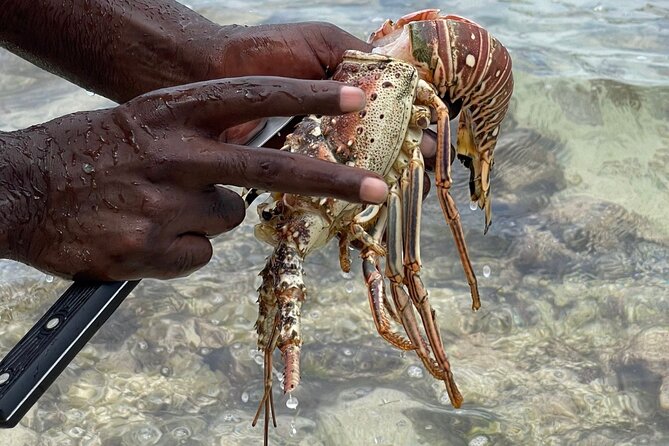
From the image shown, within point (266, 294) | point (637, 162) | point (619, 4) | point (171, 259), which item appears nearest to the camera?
point (171, 259)

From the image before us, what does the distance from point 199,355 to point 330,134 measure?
1.43 metres

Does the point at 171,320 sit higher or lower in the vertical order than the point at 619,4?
lower

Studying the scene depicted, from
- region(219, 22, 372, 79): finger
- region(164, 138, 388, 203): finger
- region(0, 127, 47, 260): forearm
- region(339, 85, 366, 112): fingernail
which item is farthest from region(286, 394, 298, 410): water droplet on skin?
region(339, 85, 366, 112): fingernail

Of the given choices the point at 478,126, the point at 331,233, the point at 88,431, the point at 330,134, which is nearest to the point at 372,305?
the point at 331,233

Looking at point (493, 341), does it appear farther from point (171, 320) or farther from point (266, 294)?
point (266, 294)

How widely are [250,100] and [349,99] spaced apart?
0.70 ft

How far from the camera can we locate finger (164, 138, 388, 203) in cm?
193

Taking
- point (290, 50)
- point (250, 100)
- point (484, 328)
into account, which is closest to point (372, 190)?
point (250, 100)

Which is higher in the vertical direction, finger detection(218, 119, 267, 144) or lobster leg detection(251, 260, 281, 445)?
finger detection(218, 119, 267, 144)

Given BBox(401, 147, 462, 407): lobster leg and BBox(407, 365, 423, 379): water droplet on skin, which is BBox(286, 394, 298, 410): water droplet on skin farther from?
BBox(401, 147, 462, 407): lobster leg

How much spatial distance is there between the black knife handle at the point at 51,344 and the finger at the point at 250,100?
44 cm

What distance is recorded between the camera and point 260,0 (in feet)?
21.9

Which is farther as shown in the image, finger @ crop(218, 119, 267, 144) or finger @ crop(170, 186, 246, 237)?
finger @ crop(218, 119, 267, 144)

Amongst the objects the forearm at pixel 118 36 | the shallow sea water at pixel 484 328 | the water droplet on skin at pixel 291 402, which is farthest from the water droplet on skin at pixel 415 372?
the forearm at pixel 118 36
